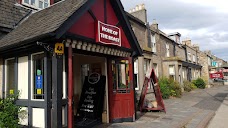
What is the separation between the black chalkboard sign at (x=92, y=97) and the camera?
900cm

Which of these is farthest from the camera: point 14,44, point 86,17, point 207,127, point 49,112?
point 207,127

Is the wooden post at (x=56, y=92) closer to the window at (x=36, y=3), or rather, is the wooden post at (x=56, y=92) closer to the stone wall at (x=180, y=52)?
the window at (x=36, y=3)

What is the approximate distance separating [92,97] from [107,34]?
3.13 m

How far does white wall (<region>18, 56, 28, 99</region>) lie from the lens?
270 inches

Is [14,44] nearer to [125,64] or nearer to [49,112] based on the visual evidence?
[49,112]

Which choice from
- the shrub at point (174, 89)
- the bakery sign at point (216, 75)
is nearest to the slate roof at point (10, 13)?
the shrub at point (174, 89)

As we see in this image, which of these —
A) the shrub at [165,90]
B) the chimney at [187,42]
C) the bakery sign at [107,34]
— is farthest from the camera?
the chimney at [187,42]

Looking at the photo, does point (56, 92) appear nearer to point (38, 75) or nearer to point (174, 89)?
point (38, 75)

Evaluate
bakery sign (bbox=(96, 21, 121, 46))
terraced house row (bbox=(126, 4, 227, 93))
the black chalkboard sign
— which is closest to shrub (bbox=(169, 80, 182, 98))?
terraced house row (bbox=(126, 4, 227, 93))

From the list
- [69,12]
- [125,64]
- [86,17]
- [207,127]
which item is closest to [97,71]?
[125,64]

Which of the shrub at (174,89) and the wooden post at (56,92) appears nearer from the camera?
the wooden post at (56,92)

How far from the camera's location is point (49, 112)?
6.04m

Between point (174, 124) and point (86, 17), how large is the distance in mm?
5477

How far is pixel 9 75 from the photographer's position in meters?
7.80
